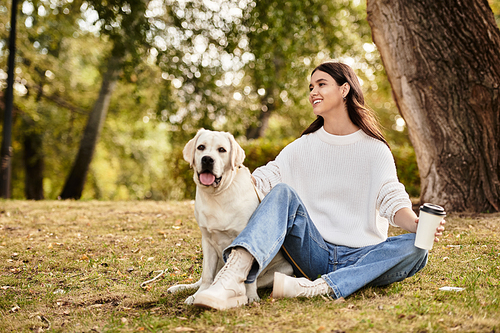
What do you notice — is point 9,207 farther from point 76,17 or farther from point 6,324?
point 76,17

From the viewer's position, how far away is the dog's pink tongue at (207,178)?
302 centimetres

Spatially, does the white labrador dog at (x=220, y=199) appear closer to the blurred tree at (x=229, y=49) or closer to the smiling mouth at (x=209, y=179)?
the smiling mouth at (x=209, y=179)

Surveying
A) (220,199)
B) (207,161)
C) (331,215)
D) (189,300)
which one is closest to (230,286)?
(189,300)

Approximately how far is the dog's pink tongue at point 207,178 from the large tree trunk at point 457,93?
4081mm

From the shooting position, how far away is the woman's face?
3.48 m

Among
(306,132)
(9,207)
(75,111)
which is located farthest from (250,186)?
(75,111)

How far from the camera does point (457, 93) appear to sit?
5.85 meters

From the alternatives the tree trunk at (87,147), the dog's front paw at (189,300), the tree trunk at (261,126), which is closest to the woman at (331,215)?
the dog's front paw at (189,300)

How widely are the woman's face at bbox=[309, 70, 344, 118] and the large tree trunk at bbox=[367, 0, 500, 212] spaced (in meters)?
2.99

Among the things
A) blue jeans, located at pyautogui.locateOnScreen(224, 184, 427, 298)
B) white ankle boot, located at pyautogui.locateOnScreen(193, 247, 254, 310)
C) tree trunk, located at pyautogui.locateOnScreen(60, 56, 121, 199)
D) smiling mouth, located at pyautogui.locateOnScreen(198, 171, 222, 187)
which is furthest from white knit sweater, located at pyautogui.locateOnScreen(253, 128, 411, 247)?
tree trunk, located at pyautogui.locateOnScreen(60, 56, 121, 199)

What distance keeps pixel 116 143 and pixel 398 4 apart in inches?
578

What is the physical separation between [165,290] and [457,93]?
4814mm

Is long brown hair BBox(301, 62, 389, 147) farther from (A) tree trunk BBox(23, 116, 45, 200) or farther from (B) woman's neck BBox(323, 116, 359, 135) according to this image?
(A) tree trunk BBox(23, 116, 45, 200)

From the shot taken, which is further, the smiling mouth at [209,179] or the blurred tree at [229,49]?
the blurred tree at [229,49]
